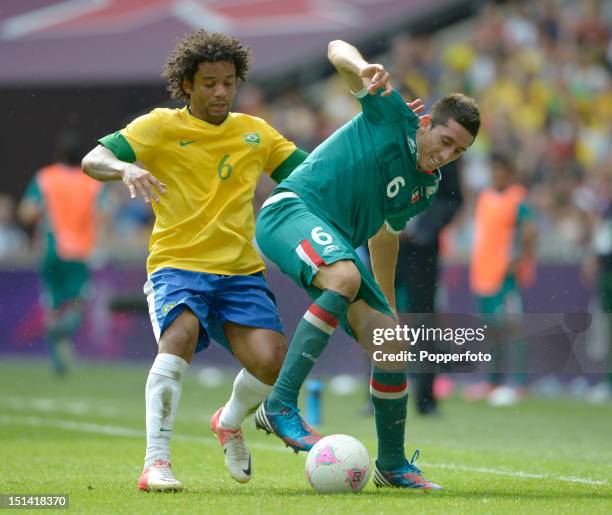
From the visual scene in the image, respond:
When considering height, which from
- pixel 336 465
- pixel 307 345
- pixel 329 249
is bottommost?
pixel 336 465

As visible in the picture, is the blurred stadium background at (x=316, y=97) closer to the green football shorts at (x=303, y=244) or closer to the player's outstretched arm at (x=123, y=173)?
the green football shorts at (x=303, y=244)

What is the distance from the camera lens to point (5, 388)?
15.1m

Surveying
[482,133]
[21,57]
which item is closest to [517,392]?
[482,133]

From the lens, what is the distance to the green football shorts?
6.64 m

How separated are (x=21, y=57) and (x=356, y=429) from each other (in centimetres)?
1320

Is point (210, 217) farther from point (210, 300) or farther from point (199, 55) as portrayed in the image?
point (199, 55)

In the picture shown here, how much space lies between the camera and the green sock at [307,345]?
6487 millimetres

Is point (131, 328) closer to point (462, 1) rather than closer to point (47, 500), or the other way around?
point (462, 1)

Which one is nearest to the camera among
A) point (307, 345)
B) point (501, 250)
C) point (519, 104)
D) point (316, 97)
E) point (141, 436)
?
point (307, 345)

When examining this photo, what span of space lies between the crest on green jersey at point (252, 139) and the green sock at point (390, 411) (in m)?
1.38

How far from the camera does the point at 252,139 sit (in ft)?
24.2

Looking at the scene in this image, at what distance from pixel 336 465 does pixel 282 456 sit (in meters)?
2.44

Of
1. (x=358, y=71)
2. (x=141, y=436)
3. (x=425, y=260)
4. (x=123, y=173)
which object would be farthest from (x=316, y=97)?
(x=123, y=173)

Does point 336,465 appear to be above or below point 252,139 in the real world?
below
